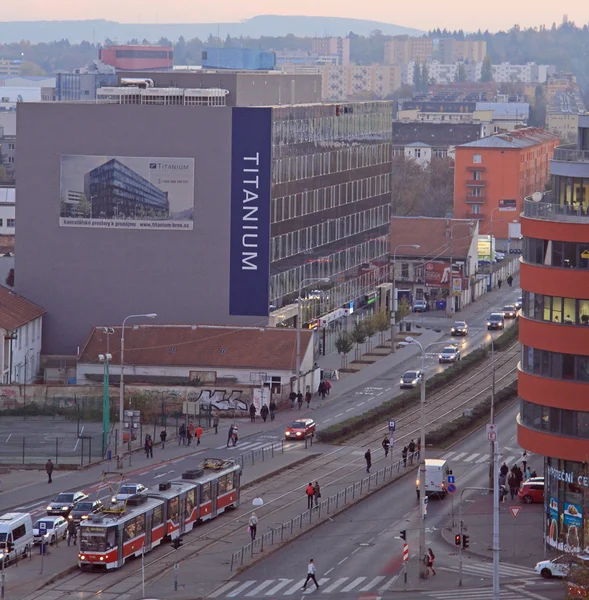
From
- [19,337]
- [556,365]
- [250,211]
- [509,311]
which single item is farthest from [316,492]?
[509,311]

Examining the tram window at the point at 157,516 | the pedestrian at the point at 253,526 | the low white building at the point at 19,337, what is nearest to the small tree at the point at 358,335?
the low white building at the point at 19,337

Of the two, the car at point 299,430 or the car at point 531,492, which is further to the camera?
the car at point 299,430

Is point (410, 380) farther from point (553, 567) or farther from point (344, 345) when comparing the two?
point (553, 567)

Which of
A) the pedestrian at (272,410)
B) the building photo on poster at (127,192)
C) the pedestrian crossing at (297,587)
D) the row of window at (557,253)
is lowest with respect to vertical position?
the pedestrian at (272,410)

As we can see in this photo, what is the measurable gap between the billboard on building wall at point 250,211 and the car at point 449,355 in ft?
48.0

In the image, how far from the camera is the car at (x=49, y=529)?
65.1m

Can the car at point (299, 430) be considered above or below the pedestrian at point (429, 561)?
below

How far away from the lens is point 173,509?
216 ft

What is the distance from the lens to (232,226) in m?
114

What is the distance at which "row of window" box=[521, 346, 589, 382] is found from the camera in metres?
63.1

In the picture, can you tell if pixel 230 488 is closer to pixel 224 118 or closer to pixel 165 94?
pixel 224 118

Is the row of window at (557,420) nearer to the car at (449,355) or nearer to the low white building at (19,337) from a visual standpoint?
the low white building at (19,337)

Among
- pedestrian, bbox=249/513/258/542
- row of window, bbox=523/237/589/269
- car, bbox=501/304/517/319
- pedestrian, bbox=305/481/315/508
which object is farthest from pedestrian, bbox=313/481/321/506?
car, bbox=501/304/517/319

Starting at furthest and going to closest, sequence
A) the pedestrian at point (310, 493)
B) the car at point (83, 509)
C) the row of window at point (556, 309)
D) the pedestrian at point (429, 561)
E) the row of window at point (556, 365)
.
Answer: the pedestrian at point (310, 493) < the car at point (83, 509) < the row of window at point (556, 365) < the row of window at point (556, 309) < the pedestrian at point (429, 561)
